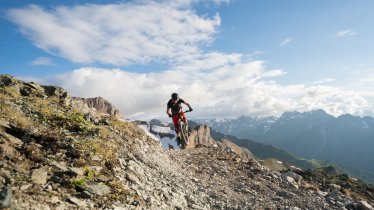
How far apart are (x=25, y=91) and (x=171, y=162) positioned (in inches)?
404

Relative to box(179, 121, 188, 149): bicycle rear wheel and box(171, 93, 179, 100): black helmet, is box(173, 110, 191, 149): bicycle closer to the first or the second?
box(179, 121, 188, 149): bicycle rear wheel

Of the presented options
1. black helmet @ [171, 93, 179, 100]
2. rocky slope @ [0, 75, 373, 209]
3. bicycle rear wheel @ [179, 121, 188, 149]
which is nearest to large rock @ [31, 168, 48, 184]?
rocky slope @ [0, 75, 373, 209]

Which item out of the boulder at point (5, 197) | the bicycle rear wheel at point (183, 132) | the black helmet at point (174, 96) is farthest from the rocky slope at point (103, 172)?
the black helmet at point (174, 96)

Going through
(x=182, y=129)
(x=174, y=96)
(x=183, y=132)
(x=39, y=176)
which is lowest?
(x=39, y=176)

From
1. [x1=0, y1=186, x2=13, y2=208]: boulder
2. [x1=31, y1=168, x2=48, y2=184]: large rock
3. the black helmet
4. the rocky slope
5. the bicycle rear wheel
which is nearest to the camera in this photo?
[x1=0, y1=186, x2=13, y2=208]: boulder

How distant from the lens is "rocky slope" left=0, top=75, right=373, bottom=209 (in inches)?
367

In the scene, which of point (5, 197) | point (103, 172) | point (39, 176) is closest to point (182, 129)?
point (103, 172)

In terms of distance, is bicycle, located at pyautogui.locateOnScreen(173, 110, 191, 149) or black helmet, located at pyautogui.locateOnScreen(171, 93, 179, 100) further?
bicycle, located at pyautogui.locateOnScreen(173, 110, 191, 149)

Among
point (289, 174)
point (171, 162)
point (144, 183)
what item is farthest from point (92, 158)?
point (289, 174)

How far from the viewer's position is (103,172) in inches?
459

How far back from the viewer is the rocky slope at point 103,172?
9320 millimetres

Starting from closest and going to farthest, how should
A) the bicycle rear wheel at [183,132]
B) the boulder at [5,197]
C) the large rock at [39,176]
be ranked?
the boulder at [5,197]
the large rock at [39,176]
the bicycle rear wheel at [183,132]

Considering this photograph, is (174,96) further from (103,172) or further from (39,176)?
(39,176)

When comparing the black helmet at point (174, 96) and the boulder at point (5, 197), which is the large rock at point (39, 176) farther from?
the black helmet at point (174, 96)
